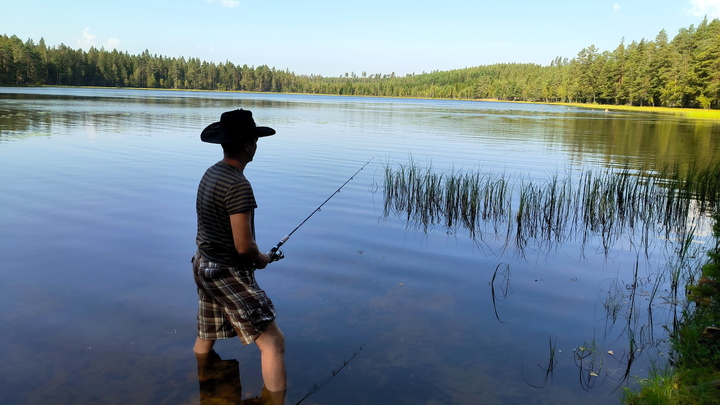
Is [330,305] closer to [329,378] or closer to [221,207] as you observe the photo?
[329,378]

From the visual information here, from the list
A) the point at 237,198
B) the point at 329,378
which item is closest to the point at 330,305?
the point at 329,378

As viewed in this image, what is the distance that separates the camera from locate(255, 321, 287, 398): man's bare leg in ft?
11.6

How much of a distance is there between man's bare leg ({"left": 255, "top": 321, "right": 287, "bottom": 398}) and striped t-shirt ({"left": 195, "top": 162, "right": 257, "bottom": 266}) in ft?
1.83

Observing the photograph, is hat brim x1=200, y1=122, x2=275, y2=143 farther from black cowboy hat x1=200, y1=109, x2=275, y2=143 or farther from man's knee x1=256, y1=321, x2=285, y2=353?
man's knee x1=256, y1=321, x2=285, y2=353

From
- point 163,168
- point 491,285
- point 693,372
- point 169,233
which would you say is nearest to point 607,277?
point 491,285

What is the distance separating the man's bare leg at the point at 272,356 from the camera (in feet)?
11.6

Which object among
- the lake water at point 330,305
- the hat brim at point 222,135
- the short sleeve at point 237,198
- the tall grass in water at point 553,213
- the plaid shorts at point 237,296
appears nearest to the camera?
the short sleeve at point 237,198

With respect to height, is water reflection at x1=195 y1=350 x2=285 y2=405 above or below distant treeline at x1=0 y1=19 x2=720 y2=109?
below

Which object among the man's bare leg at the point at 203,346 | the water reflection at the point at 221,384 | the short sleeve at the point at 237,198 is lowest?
the water reflection at the point at 221,384

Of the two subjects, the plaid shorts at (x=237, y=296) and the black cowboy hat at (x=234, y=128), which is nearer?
the black cowboy hat at (x=234, y=128)

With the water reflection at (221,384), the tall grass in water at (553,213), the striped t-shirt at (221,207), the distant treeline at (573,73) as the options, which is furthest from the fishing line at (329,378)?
the distant treeline at (573,73)

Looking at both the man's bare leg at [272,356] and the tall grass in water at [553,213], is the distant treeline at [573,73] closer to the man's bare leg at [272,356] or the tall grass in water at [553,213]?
the tall grass in water at [553,213]

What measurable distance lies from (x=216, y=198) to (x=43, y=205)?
27.6ft

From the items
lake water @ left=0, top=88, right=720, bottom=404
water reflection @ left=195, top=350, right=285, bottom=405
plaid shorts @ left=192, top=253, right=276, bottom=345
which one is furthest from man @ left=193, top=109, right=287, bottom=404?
lake water @ left=0, top=88, right=720, bottom=404
